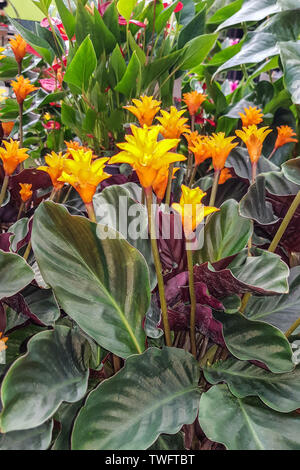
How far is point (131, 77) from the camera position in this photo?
819 millimetres

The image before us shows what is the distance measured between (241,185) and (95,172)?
0.43 metres

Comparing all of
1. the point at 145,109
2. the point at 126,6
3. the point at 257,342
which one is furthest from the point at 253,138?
the point at 126,6

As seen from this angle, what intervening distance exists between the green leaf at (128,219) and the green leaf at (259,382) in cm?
14

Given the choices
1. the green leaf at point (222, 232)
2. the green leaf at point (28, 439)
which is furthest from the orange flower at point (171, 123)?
the green leaf at point (28, 439)

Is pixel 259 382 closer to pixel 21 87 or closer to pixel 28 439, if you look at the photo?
pixel 28 439

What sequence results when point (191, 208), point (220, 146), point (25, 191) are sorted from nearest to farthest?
point (191, 208) → point (220, 146) → point (25, 191)

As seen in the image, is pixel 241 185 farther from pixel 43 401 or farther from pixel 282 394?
pixel 43 401

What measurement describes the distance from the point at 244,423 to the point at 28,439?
222 mm

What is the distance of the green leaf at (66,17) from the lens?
2.88ft

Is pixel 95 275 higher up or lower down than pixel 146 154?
lower down

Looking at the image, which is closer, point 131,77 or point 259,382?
point 259,382

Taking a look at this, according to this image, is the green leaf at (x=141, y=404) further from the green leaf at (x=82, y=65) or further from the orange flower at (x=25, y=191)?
the green leaf at (x=82, y=65)

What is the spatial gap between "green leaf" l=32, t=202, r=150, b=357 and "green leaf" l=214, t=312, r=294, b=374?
104 millimetres

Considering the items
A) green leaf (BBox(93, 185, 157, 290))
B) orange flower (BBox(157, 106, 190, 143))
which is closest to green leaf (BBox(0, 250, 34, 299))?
green leaf (BBox(93, 185, 157, 290))
